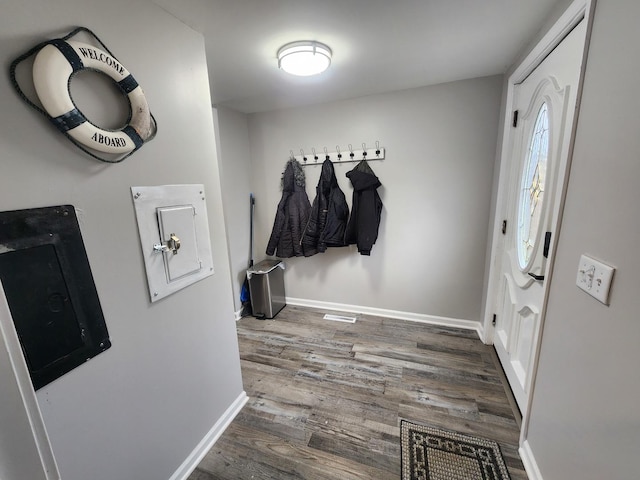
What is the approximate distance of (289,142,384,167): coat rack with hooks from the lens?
96.5 inches

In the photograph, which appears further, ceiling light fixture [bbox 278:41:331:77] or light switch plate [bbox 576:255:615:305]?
ceiling light fixture [bbox 278:41:331:77]

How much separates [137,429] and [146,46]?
154 centimetres

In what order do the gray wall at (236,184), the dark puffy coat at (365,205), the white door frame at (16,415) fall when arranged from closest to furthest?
the white door frame at (16,415) → the dark puffy coat at (365,205) → the gray wall at (236,184)

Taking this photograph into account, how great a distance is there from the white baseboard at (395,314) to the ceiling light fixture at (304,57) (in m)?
2.20

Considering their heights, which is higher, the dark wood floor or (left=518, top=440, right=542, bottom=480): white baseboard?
(left=518, top=440, right=542, bottom=480): white baseboard

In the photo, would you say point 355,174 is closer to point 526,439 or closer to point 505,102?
point 505,102

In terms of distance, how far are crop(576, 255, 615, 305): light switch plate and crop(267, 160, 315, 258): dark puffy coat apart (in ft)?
6.74

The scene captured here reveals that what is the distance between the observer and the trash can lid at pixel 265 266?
8.95 ft

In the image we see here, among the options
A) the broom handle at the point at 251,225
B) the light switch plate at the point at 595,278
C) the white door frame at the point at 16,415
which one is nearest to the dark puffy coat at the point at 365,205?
the broom handle at the point at 251,225

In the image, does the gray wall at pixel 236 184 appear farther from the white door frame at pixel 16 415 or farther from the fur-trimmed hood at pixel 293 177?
the white door frame at pixel 16 415

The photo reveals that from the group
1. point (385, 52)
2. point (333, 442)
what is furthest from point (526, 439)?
point (385, 52)

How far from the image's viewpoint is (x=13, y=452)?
33cm

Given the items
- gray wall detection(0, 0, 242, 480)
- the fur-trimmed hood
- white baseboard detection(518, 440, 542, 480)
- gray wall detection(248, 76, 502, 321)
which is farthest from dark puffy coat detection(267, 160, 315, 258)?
white baseboard detection(518, 440, 542, 480)

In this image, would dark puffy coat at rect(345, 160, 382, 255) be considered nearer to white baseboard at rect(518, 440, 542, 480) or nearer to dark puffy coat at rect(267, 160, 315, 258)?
dark puffy coat at rect(267, 160, 315, 258)
